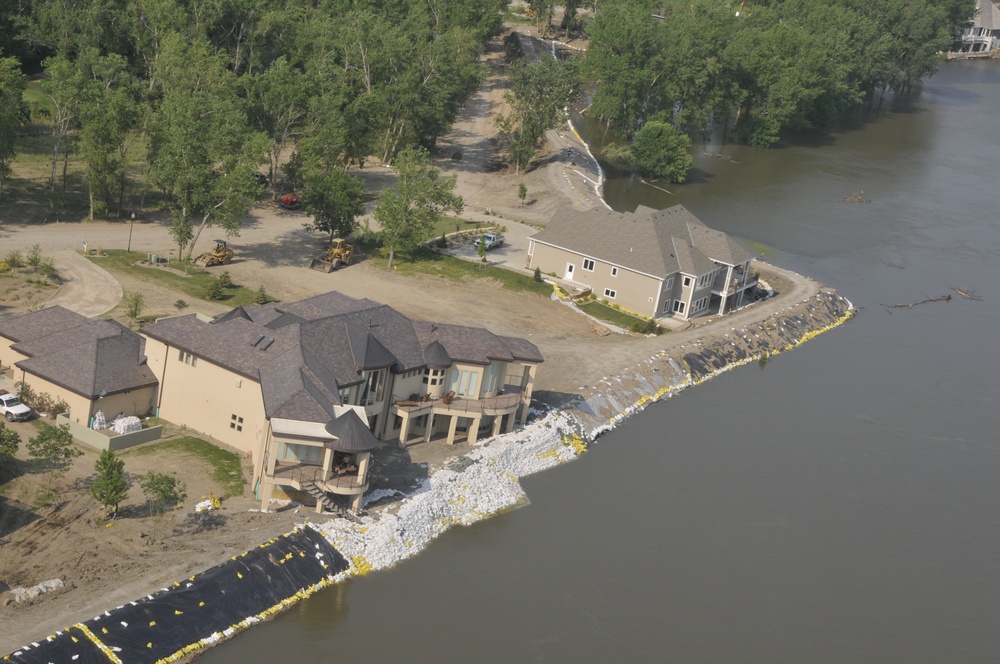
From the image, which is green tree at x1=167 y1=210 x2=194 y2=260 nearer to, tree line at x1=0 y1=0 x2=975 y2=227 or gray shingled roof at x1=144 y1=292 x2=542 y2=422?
tree line at x1=0 y1=0 x2=975 y2=227

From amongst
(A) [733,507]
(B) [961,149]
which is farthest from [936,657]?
(B) [961,149]

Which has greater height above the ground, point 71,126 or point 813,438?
point 71,126

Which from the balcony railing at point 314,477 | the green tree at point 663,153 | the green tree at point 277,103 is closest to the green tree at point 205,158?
the green tree at point 277,103

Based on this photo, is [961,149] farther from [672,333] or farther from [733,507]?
[733,507]

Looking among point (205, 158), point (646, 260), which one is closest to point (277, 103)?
point (205, 158)

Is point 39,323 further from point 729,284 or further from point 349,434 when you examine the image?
point 729,284

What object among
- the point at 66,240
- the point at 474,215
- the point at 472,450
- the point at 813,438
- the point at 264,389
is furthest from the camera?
the point at 474,215

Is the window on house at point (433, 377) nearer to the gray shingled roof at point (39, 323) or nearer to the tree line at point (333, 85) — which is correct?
the gray shingled roof at point (39, 323)

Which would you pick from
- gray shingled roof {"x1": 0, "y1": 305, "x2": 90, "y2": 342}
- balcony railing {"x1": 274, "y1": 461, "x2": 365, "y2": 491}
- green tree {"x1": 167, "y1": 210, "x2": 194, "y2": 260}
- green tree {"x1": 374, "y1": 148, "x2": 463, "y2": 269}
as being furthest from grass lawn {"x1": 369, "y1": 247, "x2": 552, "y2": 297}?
balcony railing {"x1": 274, "y1": 461, "x2": 365, "y2": 491}
